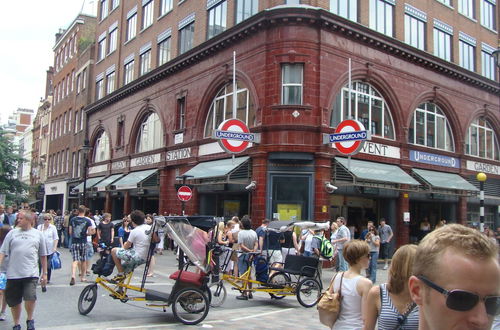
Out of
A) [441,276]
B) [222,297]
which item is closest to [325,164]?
[222,297]

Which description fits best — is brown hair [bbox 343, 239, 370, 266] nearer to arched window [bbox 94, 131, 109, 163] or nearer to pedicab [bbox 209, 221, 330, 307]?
pedicab [bbox 209, 221, 330, 307]

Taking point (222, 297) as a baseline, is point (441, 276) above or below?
above

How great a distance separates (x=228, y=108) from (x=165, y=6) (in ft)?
35.7

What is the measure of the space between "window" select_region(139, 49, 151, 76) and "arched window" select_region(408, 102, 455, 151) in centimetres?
1657

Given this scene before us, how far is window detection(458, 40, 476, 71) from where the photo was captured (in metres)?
27.3

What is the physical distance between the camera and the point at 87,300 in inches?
358

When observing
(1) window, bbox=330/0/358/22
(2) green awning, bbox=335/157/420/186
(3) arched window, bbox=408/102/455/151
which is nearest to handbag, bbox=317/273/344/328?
(2) green awning, bbox=335/157/420/186

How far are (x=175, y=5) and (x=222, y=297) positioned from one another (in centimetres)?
2166

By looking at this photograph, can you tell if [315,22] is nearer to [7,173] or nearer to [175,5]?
[175,5]

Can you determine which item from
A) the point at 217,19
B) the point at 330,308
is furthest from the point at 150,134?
the point at 330,308

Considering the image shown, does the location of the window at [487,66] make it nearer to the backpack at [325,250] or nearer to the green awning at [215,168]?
the green awning at [215,168]

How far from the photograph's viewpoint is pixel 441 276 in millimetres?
1621

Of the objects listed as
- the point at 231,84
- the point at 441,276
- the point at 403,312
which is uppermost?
the point at 231,84

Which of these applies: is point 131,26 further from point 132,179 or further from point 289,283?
point 289,283
